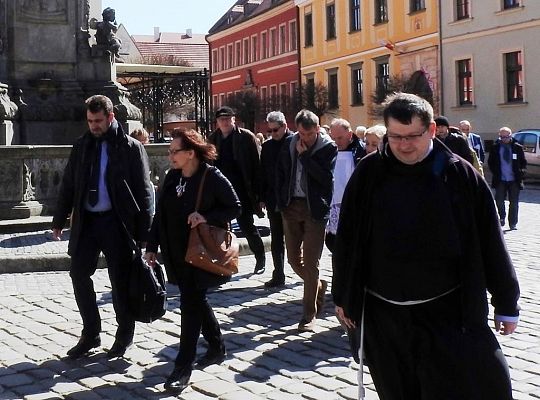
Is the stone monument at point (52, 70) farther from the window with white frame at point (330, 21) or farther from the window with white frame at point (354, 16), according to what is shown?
the window with white frame at point (330, 21)

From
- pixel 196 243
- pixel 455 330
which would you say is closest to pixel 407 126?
pixel 455 330

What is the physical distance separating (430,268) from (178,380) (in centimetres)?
236

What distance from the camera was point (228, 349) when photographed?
6.36m

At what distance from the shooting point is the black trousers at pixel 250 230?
9.61m

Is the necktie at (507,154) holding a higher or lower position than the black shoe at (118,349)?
higher

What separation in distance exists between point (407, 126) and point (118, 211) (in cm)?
309

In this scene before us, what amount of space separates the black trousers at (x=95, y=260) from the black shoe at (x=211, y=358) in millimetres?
646

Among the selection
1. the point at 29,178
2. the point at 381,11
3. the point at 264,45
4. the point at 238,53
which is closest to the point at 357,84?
the point at 381,11

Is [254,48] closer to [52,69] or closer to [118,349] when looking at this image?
[52,69]

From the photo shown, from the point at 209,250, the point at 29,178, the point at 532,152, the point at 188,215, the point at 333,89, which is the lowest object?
the point at 209,250

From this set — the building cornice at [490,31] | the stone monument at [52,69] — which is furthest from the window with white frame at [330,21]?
the stone monument at [52,69]

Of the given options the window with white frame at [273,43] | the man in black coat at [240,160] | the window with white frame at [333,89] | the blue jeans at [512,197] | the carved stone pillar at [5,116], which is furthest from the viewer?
the window with white frame at [273,43]

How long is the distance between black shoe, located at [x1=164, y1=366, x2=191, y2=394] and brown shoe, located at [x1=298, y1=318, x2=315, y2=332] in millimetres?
1658

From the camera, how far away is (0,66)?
13836 mm
